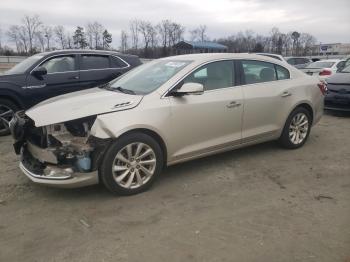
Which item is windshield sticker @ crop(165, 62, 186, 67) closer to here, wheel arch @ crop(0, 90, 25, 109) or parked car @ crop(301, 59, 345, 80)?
wheel arch @ crop(0, 90, 25, 109)

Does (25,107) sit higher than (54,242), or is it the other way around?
(25,107)

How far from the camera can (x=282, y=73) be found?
631 cm

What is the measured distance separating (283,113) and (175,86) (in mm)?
2044

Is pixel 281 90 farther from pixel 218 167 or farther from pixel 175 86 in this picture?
pixel 175 86

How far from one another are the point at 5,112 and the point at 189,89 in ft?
14.5

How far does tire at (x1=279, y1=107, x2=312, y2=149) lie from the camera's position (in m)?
6.30

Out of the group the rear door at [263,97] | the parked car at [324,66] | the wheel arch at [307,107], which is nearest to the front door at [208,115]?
the rear door at [263,97]

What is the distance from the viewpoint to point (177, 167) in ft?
18.5

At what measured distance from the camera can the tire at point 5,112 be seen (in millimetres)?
7613

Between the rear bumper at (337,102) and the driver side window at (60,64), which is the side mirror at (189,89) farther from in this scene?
the rear bumper at (337,102)

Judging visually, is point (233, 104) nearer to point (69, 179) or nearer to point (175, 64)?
point (175, 64)

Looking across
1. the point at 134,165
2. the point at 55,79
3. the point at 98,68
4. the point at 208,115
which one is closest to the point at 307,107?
the point at 208,115

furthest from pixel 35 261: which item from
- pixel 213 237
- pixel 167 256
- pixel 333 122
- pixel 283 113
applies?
pixel 333 122

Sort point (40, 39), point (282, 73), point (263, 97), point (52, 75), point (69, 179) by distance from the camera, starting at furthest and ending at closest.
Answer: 1. point (40, 39)
2. point (52, 75)
3. point (282, 73)
4. point (263, 97)
5. point (69, 179)
